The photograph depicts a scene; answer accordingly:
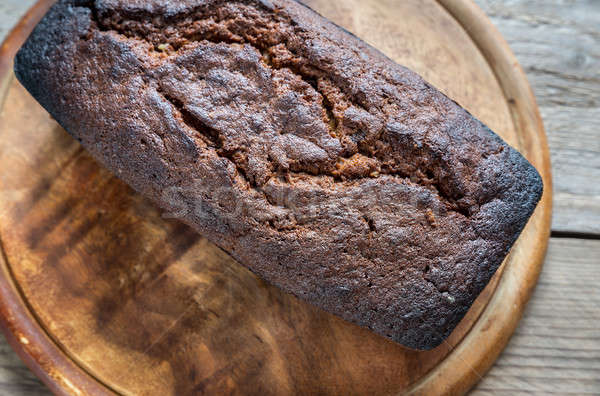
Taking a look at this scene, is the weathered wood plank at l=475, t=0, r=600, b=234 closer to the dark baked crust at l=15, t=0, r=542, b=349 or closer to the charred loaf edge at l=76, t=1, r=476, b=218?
the dark baked crust at l=15, t=0, r=542, b=349

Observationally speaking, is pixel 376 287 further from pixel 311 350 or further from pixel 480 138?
pixel 480 138

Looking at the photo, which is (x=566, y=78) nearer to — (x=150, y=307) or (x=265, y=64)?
(x=265, y=64)

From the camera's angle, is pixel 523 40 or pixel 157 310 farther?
pixel 523 40

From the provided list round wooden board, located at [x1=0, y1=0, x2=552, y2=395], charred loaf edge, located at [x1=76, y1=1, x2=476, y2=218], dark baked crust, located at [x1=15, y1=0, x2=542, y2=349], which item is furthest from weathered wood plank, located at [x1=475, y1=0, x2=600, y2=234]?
charred loaf edge, located at [x1=76, y1=1, x2=476, y2=218]

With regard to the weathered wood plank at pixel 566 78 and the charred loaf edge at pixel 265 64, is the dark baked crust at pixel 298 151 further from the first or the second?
the weathered wood plank at pixel 566 78

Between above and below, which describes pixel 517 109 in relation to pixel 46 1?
below

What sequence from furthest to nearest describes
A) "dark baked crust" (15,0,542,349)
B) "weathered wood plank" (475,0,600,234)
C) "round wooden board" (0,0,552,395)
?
"weathered wood plank" (475,0,600,234) < "round wooden board" (0,0,552,395) < "dark baked crust" (15,0,542,349)

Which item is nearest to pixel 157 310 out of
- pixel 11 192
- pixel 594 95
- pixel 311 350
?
pixel 311 350
